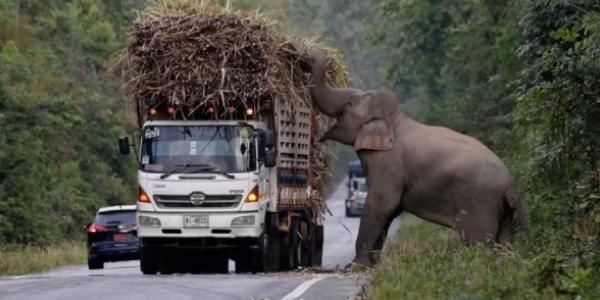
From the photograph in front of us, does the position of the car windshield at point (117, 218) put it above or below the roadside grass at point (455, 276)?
above

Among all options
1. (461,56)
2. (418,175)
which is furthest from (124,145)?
(461,56)

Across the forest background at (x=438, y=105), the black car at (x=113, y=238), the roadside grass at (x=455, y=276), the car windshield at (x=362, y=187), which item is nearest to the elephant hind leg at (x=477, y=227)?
the forest background at (x=438, y=105)

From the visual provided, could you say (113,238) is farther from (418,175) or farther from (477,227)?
(477,227)

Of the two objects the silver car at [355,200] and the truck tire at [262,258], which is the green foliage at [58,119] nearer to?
the truck tire at [262,258]

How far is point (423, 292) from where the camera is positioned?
1515 cm

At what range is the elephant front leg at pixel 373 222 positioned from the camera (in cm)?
2366

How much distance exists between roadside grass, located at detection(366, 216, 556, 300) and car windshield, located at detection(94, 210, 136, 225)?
14664 millimetres

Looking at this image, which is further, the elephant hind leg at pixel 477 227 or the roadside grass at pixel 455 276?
the elephant hind leg at pixel 477 227

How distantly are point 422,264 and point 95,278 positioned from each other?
224 inches

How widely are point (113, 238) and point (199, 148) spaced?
9.07m

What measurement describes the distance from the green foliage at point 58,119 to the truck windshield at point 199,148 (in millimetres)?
16738

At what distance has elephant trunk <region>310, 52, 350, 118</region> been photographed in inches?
982

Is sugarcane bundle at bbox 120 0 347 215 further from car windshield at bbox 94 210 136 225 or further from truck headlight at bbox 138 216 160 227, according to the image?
car windshield at bbox 94 210 136 225

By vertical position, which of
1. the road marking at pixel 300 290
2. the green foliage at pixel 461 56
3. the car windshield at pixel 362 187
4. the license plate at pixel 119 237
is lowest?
the road marking at pixel 300 290
